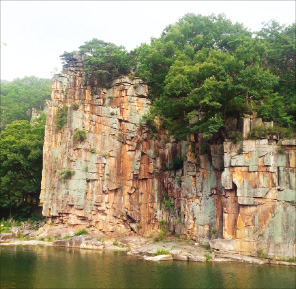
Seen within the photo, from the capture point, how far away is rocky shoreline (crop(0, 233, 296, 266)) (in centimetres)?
2473

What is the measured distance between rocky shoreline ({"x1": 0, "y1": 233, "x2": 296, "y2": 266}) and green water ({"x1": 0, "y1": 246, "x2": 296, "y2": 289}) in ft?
3.67

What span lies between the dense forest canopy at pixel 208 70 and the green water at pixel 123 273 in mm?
10507

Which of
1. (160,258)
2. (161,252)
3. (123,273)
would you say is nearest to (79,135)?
(161,252)

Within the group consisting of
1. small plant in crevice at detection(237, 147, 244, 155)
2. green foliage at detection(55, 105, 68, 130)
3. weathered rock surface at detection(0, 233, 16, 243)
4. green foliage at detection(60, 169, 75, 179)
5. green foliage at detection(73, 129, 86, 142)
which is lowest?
weathered rock surface at detection(0, 233, 16, 243)

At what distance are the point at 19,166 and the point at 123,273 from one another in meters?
24.2

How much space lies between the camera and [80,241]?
3023 cm

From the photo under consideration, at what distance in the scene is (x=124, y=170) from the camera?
35.0 metres

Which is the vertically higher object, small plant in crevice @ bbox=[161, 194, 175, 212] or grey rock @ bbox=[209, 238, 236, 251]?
small plant in crevice @ bbox=[161, 194, 175, 212]

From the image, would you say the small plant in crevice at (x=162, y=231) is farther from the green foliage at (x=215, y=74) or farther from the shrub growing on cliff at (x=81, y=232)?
the green foliage at (x=215, y=74)

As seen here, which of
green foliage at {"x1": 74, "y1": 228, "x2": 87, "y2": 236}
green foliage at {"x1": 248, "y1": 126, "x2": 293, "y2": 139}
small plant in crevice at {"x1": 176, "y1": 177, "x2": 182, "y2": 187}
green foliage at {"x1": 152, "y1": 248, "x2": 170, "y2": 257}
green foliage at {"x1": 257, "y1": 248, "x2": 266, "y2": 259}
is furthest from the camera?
green foliage at {"x1": 74, "y1": 228, "x2": 87, "y2": 236}

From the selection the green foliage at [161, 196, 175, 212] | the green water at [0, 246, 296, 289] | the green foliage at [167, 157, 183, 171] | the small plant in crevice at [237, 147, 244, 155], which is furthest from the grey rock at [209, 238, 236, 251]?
the green foliage at [167, 157, 183, 171]

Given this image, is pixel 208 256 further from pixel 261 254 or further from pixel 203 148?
pixel 203 148

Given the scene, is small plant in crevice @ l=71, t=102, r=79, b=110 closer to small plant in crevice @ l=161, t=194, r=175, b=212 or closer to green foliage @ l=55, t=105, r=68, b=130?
green foliage @ l=55, t=105, r=68, b=130

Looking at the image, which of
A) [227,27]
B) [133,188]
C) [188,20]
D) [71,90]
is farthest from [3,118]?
[227,27]
